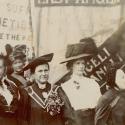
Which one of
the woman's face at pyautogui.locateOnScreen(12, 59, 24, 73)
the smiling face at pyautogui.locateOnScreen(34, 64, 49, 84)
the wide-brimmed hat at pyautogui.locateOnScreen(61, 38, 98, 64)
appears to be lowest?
the smiling face at pyautogui.locateOnScreen(34, 64, 49, 84)

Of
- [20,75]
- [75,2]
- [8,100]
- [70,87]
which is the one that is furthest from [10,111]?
[75,2]

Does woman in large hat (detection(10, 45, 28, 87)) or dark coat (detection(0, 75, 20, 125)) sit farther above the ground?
woman in large hat (detection(10, 45, 28, 87))

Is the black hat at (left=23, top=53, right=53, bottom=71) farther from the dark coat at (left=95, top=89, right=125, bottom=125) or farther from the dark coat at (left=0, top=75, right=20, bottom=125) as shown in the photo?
the dark coat at (left=95, top=89, right=125, bottom=125)

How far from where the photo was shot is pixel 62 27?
1430 millimetres

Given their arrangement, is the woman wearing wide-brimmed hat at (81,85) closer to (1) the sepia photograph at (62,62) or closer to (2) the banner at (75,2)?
(1) the sepia photograph at (62,62)

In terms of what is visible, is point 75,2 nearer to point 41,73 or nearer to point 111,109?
point 41,73

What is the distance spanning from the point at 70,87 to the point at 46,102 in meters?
0.12

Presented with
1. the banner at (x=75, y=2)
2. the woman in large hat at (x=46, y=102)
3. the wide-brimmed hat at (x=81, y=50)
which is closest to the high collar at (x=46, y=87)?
the woman in large hat at (x=46, y=102)

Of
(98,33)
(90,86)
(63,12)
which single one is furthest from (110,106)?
(63,12)

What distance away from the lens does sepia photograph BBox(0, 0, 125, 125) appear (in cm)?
142

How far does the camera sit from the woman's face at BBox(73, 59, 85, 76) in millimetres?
1441

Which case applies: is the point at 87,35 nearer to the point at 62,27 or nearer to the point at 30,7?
the point at 62,27

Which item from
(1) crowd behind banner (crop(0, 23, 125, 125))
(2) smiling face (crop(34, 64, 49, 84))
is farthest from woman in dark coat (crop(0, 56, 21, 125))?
(2) smiling face (crop(34, 64, 49, 84))

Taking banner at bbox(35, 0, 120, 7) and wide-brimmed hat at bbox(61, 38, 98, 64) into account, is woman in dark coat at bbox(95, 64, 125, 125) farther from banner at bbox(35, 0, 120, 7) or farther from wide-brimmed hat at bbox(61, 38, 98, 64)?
banner at bbox(35, 0, 120, 7)
